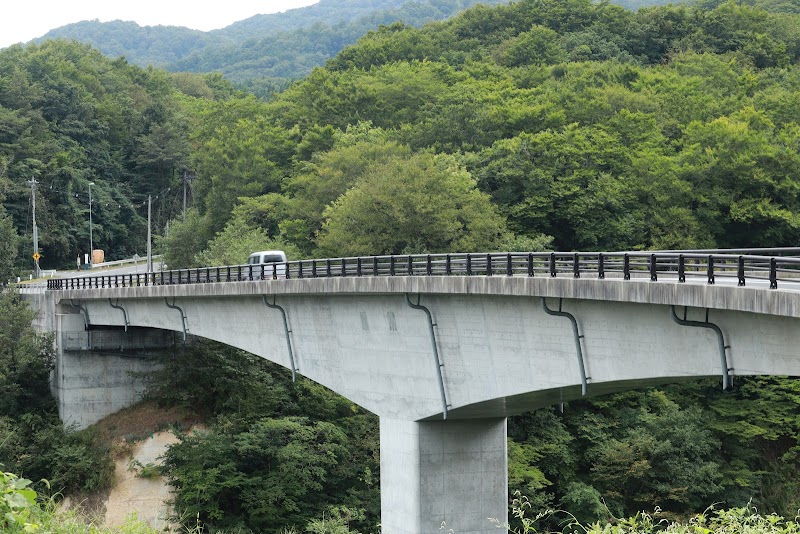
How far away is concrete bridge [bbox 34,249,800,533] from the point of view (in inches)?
755

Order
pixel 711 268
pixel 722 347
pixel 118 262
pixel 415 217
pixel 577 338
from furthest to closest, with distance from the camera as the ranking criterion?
1. pixel 118 262
2. pixel 415 217
3. pixel 577 338
4. pixel 722 347
5. pixel 711 268

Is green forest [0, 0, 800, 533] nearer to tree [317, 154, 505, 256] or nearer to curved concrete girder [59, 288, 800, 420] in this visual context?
tree [317, 154, 505, 256]

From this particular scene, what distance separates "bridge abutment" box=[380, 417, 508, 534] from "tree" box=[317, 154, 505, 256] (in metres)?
20.5

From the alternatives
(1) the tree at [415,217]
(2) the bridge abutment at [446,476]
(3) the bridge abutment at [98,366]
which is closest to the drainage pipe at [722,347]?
(2) the bridge abutment at [446,476]

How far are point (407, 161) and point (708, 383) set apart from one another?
57.5 ft

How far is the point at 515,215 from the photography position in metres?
54.2

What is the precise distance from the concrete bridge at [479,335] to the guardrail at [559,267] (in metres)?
0.08

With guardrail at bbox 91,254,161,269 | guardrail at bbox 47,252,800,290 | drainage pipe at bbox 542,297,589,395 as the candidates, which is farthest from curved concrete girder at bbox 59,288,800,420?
guardrail at bbox 91,254,161,269

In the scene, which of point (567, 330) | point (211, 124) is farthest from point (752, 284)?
point (211, 124)

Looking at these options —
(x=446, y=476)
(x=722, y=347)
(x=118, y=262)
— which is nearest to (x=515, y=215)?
(x=446, y=476)

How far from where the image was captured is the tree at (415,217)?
50188 millimetres

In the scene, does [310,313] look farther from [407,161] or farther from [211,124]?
[211,124]

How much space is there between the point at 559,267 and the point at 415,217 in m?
23.3

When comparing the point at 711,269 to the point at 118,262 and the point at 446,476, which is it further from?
the point at 118,262
